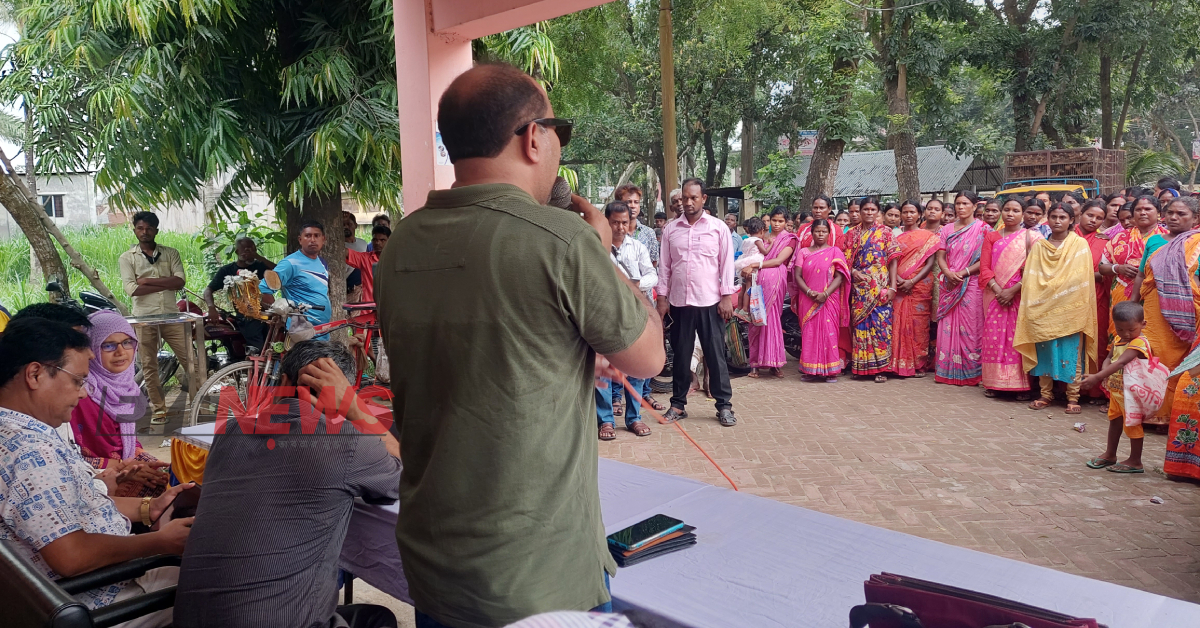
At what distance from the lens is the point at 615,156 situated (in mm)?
19672

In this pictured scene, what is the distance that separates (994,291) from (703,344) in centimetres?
280

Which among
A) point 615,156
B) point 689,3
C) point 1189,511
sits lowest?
point 1189,511

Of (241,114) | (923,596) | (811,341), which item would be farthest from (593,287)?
(811,341)

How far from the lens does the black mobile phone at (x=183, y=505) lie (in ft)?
9.27

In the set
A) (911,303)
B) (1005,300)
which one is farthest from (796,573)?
(911,303)

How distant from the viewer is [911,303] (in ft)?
26.3

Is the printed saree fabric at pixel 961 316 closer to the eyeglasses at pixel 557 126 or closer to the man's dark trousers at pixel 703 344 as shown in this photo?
the man's dark trousers at pixel 703 344

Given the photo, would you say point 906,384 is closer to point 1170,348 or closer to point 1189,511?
point 1170,348

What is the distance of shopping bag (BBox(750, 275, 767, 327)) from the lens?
792 cm

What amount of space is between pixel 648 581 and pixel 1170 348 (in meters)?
5.11

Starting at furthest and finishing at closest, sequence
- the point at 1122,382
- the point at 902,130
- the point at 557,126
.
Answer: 1. the point at 902,130
2. the point at 1122,382
3. the point at 557,126

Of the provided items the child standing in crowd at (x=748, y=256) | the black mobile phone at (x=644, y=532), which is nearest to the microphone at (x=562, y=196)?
the black mobile phone at (x=644, y=532)

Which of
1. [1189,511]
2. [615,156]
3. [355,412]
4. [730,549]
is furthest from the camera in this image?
[615,156]

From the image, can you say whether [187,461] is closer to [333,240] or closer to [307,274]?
[307,274]
